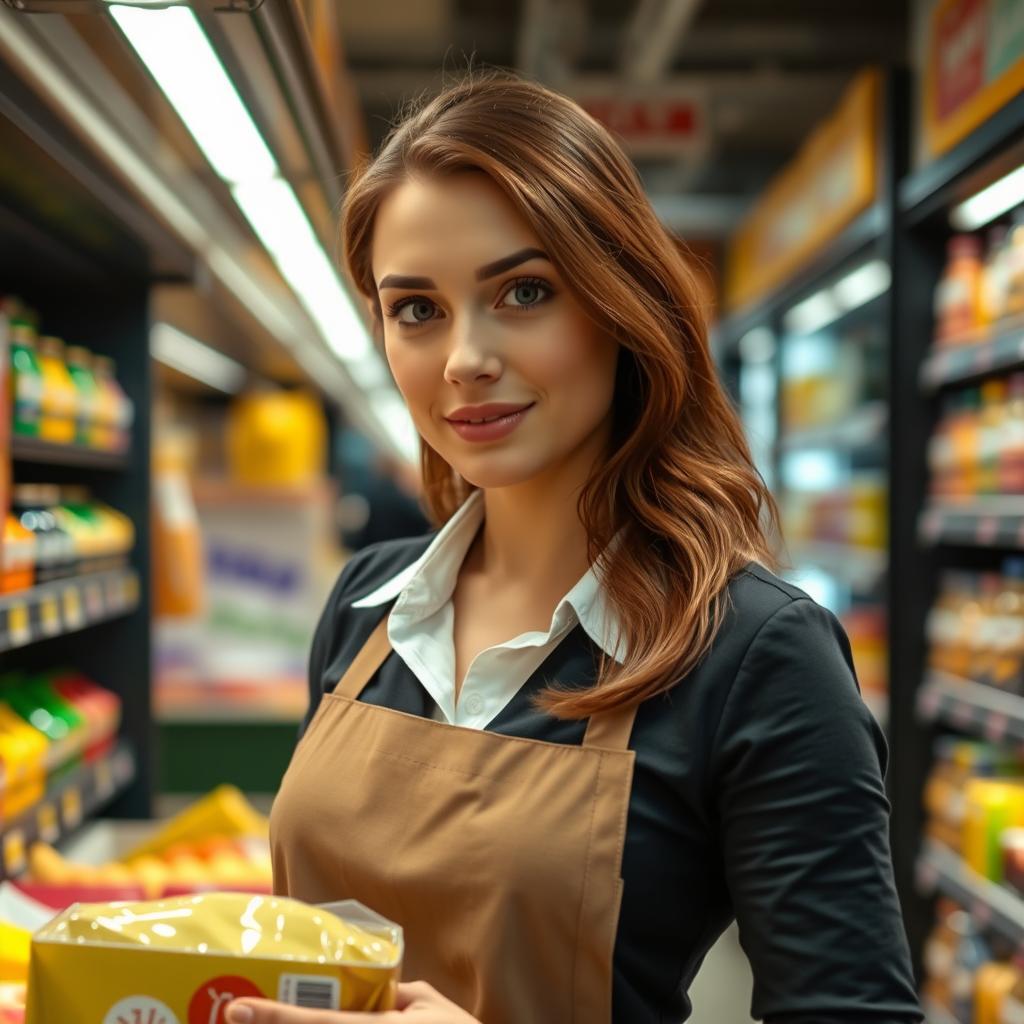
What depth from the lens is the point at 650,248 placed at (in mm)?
1363

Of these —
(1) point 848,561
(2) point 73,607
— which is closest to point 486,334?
(2) point 73,607

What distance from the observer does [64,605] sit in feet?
9.18

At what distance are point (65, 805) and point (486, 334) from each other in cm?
211

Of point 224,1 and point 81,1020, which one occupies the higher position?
point 224,1

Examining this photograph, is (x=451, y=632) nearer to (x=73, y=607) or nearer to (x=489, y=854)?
(x=489, y=854)

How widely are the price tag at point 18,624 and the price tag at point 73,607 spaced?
0.94 feet

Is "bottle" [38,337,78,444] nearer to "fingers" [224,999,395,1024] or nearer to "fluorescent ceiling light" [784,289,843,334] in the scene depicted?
"fingers" [224,999,395,1024]

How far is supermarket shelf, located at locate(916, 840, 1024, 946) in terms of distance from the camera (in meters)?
2.94

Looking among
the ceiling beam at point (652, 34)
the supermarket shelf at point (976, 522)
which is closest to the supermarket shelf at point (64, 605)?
the supermarket shelf at point (976, 522)

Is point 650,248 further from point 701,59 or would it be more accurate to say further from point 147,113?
point 701,59

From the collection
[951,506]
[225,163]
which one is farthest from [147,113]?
[951,506]

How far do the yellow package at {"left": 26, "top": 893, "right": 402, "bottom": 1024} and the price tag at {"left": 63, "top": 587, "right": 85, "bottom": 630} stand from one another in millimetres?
1854

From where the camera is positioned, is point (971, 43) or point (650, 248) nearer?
point (650, 248)

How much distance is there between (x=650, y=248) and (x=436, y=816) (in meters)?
0.70
